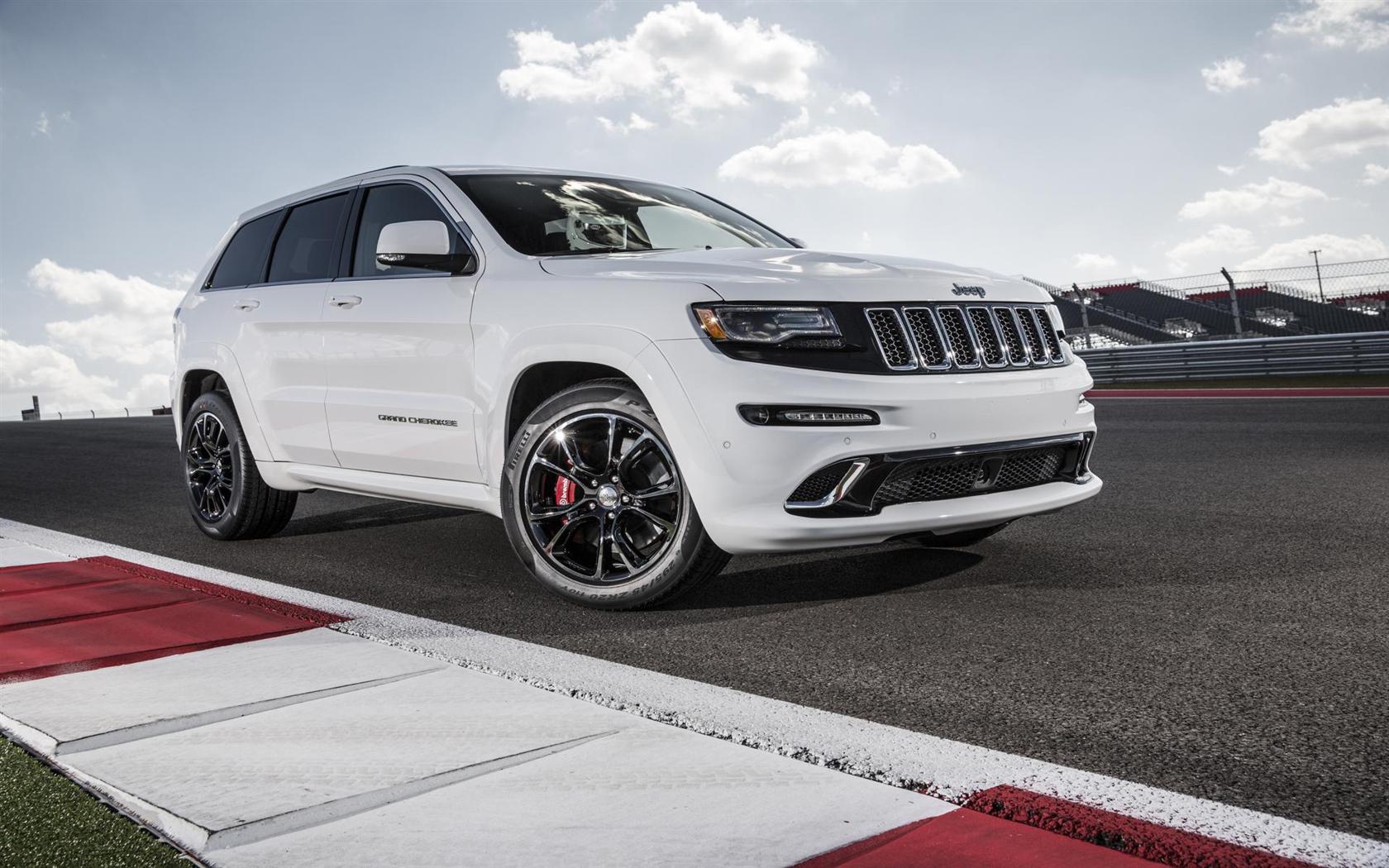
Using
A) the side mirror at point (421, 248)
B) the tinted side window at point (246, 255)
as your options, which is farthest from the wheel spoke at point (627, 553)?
the tinted side window at point (246, 255)

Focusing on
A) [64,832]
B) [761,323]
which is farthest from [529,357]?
[64,832]

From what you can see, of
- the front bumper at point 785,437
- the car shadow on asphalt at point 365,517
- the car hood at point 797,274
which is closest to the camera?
the front bumper at point 785,437

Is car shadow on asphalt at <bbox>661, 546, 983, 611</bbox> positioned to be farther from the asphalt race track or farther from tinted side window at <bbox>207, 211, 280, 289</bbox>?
tinted side window at <bbox>207, 211, 280, 289</bbox>

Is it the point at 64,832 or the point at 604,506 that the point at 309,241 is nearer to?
the point at 604,506

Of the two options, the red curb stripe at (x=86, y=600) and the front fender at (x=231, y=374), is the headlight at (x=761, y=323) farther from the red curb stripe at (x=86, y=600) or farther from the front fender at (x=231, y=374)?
the front fender at (x=231, y=374)

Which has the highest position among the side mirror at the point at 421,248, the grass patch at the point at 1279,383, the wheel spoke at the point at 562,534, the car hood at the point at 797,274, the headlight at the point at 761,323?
the side mirror at the point at 421,248

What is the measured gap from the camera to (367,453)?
216 inches

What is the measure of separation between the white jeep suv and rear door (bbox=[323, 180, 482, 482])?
0.01 m

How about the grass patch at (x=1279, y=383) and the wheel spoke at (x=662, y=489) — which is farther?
the grass patch at (x=1279, y=383)

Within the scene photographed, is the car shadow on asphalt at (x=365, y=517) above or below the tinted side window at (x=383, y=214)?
below

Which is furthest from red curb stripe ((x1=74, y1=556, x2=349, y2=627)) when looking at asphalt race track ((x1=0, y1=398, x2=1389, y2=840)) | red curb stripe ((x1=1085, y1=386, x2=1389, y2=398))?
red curb stripe ((x1=1085, y1=386, x2=1389, y2=398))

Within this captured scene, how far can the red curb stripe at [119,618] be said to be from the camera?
4.03 metres

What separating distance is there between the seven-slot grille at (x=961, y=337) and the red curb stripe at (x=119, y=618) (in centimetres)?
225

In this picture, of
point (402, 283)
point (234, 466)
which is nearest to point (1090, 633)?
point (402, 283)
